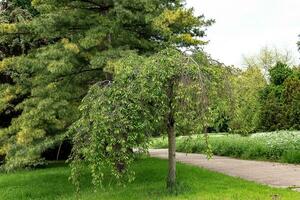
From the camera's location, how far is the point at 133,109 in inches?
360

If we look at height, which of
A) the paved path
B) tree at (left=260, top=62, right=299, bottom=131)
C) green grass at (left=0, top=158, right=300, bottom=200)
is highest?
tree at (left=260, top=62, right=299, bottom=131)

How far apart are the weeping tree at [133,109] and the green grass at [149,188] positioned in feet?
4.34

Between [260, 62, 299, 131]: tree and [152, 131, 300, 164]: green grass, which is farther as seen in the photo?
[260, 62, 299, 131]: tree

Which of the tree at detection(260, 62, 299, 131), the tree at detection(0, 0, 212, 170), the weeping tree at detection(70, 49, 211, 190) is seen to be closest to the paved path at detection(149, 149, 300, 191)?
the weeping tree at detection(70, 49, 211, 190)

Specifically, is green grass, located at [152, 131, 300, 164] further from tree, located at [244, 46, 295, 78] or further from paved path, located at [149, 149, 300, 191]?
tree, located at [244, 46, 295, 78]

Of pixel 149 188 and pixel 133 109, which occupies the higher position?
pixel 133 109

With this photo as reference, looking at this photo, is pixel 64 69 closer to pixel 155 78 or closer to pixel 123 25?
pixel 123 25

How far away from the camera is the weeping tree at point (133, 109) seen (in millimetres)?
8977

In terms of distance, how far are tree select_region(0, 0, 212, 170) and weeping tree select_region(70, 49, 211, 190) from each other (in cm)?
242

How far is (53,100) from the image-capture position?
11953 mm

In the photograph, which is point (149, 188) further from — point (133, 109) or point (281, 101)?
point (281, 101)

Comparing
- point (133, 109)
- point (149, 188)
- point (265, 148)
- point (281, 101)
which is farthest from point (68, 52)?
point (281, 101)

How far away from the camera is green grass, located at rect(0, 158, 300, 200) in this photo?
9672mm

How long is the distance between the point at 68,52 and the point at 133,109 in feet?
12.6
